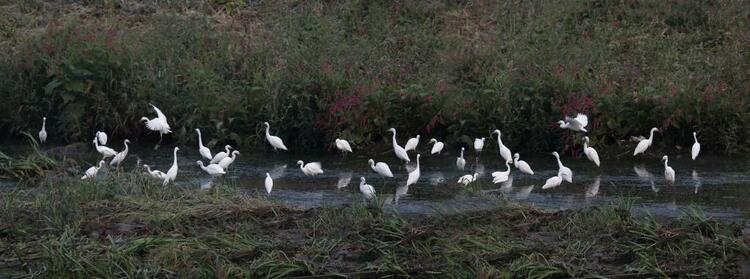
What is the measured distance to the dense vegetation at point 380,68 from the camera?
19.4m

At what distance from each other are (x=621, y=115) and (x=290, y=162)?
5.09 metres

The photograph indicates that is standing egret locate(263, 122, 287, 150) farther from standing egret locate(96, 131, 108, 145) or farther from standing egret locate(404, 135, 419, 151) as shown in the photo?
standing egret locate(96, 131, 108, 145)

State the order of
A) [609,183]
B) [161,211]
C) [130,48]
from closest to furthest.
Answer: [161,211]
[609,183]
[130,48]

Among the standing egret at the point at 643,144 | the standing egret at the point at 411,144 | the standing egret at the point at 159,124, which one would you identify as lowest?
the standing egret at the point at 159,124

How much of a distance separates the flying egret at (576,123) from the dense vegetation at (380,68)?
1.79 feet

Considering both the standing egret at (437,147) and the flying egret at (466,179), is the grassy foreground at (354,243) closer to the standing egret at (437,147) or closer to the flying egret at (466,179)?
the flying egret at (466,179)

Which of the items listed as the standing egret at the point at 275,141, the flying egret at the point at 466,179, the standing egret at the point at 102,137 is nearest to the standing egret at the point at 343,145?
the standing egret at the point at 275,141

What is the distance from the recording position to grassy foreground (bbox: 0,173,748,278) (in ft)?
33.8

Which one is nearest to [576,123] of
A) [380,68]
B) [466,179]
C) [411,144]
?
[411,144]

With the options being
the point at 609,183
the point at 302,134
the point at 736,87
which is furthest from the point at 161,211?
the point at 736,87

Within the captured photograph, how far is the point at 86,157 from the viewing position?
62.3ft

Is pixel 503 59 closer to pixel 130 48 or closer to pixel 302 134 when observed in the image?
pixel 302 134

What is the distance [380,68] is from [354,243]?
11227 mm

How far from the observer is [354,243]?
10789 millimetres
